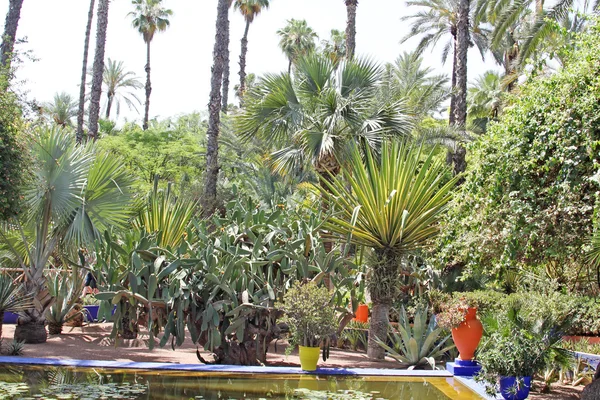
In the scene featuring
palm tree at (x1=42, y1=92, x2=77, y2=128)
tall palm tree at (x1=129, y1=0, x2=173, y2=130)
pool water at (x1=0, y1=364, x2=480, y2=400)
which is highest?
tall palm tree at (x1=129, y1=0, x2=173, y2=130)

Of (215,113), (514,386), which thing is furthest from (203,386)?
(215,113)

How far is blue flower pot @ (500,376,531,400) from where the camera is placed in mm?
6742

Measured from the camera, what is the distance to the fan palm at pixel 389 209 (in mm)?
10406

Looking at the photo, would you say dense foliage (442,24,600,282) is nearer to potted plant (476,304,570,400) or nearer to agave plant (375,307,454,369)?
potted plant (476,304,570,400)

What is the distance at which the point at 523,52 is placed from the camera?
20.0m

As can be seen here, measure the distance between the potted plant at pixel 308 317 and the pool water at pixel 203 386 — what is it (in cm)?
41

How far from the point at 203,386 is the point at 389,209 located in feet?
15.2

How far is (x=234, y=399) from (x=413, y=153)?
226 inches

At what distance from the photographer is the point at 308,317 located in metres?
8.66

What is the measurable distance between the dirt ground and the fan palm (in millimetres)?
878

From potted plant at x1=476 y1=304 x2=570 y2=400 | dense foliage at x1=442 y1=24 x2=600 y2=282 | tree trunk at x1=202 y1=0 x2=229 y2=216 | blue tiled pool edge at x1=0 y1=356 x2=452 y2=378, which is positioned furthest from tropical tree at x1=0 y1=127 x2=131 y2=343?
potted plant at x1=476 y1=304 x2=570 y2=400

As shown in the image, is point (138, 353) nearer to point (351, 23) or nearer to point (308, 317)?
point (308, 317)

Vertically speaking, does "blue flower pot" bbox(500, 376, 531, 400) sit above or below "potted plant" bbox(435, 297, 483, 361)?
below

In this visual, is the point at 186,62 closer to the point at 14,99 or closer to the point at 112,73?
the point at 112,73
